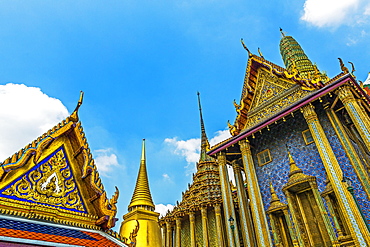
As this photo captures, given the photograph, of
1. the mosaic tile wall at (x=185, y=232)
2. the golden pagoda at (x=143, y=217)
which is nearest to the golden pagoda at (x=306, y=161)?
the golden pagoda at (x=143, y=217)

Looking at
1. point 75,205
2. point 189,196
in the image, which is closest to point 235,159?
point 189,196

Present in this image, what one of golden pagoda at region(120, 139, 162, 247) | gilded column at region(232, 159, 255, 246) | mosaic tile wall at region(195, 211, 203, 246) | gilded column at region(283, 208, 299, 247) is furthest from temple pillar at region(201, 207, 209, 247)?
gilded column at region(283, 208, 299, 247)

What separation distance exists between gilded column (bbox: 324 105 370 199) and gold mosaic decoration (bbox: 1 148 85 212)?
8.84 metres

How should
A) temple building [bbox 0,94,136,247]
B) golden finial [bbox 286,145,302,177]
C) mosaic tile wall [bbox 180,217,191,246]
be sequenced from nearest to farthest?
temple building [bbox 0,94,136,247] → golden finial [bbox 286,145,302,177] → mosaic tile wall [bbox 180,217,191,246]

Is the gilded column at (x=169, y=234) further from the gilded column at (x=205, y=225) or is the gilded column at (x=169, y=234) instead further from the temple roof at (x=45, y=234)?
the temple roof at (x=45, y=234)

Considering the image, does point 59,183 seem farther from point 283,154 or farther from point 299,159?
point 283,154

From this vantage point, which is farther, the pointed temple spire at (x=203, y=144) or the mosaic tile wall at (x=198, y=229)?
the pointed temple spire at (x=203, y=144)

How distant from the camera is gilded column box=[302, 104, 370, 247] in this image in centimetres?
727

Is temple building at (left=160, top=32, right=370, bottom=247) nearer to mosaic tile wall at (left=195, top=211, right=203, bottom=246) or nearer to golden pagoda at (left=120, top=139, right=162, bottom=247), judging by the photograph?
golden pagoda at (left=120, top=139, right=162, bottom=247)

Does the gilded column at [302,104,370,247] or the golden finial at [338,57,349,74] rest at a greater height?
the golden finial at [338,57,349,74]

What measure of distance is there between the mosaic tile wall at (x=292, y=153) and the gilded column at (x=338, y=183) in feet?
2.37

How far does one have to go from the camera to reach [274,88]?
1318 cm

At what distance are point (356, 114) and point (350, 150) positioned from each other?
1332 millimetres

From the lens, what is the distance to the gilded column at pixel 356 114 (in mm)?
8305
